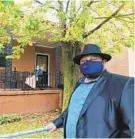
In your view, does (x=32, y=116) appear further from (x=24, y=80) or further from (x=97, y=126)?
(x=97, y=126)

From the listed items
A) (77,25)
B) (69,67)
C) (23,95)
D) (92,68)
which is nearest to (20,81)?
(23,95)

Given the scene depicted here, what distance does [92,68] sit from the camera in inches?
111

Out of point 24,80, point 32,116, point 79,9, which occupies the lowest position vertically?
point 32,116

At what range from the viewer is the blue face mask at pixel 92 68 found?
281cm

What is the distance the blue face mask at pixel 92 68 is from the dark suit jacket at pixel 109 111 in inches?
9.3

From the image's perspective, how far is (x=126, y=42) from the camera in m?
9.51

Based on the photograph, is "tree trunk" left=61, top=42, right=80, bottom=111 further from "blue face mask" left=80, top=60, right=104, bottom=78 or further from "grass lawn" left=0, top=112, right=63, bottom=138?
"blue face mask" left=80, top=60, right=104, bottom=78

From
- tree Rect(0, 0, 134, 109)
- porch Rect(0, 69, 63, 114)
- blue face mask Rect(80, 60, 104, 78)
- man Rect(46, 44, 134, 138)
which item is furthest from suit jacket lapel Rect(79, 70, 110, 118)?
porch Rect(0, 69, 63, 114)

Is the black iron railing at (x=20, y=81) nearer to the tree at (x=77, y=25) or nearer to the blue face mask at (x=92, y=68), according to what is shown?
the tree at (x=77, y=25)

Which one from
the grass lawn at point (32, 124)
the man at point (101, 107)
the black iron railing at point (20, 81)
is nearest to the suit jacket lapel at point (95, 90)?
the man at point (101, 107)

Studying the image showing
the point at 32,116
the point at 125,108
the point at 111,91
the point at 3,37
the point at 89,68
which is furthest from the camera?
the point at 32,116

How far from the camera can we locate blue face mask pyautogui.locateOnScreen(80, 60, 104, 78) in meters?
2.81

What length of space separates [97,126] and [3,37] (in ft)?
24.2

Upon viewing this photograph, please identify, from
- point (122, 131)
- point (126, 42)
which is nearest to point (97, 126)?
point (122, 131)
